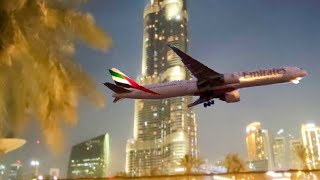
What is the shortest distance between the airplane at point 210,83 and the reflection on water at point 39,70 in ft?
66.6

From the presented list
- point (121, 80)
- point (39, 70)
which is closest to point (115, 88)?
point (121, 80)

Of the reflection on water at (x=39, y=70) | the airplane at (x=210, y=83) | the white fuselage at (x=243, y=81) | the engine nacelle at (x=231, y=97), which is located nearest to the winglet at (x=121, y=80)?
the airplane at (x=210, y=83)

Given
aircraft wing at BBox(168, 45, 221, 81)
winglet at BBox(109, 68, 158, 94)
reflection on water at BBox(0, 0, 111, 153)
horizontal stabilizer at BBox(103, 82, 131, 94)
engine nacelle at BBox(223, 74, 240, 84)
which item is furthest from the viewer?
horizontal stabilizer at BBox(103, 82, 131, 94)

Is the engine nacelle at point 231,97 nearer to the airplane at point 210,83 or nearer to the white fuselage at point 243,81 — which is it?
the airplane at point 210,83

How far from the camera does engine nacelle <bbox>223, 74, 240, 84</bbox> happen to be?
32.6 metres

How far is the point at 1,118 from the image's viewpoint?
461 inches

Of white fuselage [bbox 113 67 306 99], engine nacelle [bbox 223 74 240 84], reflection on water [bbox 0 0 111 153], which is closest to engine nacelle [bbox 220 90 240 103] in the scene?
white fuselage [bbox 113 67 306 99]

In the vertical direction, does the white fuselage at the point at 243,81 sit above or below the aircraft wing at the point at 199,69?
below

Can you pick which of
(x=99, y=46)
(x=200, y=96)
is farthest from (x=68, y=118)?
(x=200, y=96)

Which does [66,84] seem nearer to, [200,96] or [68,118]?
[68,118]

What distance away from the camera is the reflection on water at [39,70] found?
11595mm

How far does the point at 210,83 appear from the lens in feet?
109

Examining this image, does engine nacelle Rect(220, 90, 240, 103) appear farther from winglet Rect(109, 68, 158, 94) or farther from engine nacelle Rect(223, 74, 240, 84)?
winglet Rect(109, 68, 158, 94)

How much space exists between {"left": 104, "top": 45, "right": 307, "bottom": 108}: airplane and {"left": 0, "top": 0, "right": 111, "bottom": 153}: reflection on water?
20.3 m
